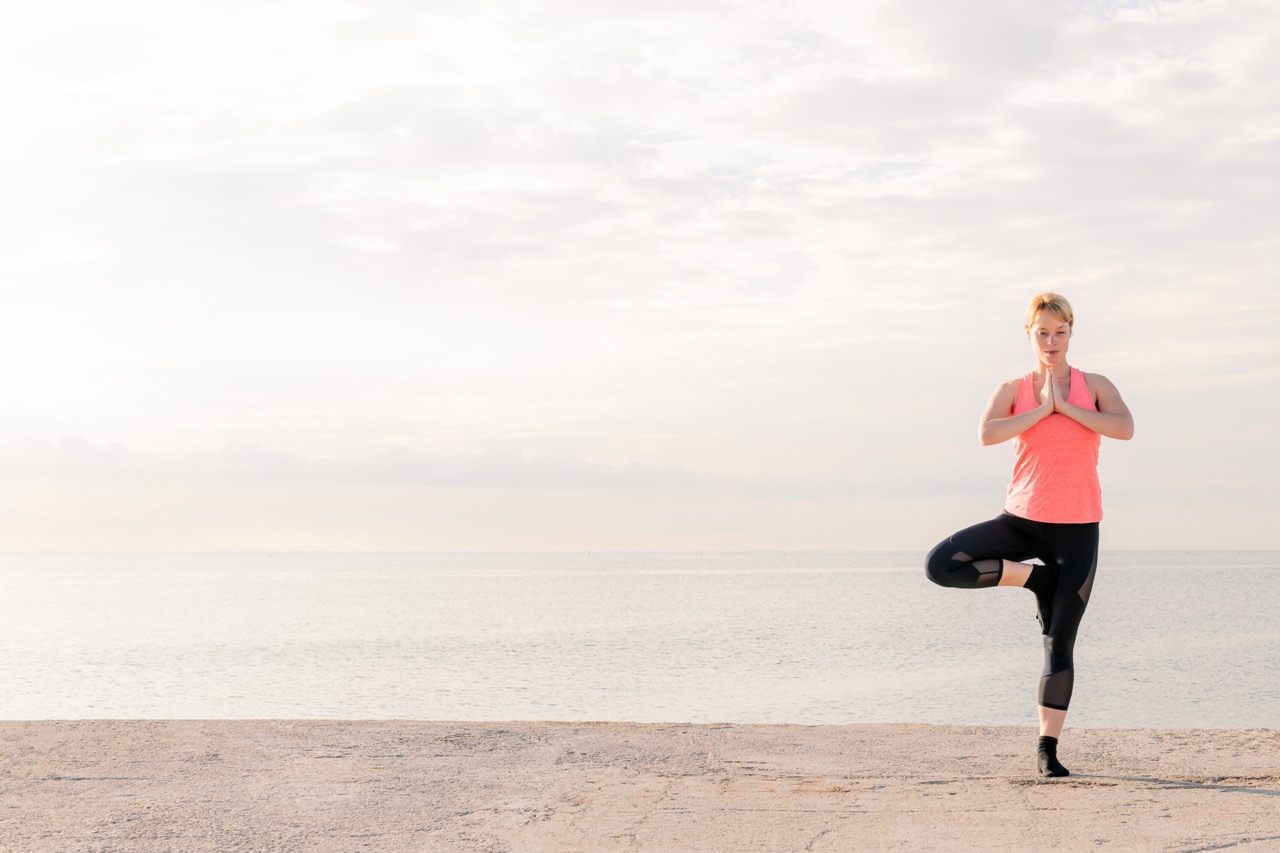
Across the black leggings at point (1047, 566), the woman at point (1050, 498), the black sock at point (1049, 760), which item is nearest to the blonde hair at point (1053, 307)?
the woman at point (1050, 498)

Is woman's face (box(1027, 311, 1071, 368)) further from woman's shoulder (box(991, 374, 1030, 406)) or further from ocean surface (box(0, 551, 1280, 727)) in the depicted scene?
ocean surface (box(0, 551, 1280, 727))

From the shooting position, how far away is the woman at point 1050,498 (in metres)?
5.28

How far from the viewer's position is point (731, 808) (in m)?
4.47

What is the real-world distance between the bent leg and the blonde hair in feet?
Result: 3.33

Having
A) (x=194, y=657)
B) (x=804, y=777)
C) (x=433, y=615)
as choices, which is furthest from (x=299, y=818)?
(x=433, y=615)

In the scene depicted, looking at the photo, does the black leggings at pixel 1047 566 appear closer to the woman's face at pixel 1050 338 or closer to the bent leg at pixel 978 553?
the bent leg at pixel 978 553

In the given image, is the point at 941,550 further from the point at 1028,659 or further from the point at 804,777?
the point at 1028,659

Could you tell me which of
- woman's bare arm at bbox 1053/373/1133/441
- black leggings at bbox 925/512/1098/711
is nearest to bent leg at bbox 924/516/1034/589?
black leggings at bbox 925/512/1098/711

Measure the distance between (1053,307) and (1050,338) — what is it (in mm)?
156

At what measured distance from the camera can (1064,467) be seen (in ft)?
17.5

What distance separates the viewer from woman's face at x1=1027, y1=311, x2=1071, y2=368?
529 cm

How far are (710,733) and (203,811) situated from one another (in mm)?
2808

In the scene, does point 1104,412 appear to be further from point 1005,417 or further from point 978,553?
point 978,553

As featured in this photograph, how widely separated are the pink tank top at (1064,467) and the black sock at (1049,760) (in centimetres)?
105
